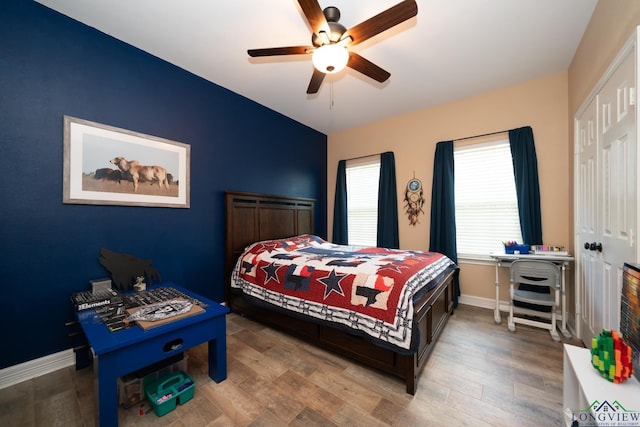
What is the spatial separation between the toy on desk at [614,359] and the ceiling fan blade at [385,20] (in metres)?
1.84

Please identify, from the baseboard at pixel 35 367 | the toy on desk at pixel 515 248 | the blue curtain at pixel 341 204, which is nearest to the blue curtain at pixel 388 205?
the blue curtain at pixel 341 204

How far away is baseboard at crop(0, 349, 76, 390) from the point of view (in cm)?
175

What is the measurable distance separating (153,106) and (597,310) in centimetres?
438

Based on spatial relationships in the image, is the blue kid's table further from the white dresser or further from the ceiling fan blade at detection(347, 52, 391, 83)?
the ceiling fan blade at detection(347, 52, 391, 83)

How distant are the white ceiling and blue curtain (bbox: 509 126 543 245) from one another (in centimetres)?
74

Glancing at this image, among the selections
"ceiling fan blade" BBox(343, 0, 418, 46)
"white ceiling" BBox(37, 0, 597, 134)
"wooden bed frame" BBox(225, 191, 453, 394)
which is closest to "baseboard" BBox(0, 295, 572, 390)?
"wooden bed frame" BBox(225, 191, 453, 394)

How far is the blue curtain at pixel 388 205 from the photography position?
154 inches

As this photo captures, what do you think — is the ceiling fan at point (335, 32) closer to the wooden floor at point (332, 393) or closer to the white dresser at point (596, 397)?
the white dresser at point (596, 397)

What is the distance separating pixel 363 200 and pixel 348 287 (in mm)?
2698

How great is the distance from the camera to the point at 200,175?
2879 millimetres

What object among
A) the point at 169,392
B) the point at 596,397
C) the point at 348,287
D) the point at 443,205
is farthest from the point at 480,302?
the point at 169,392

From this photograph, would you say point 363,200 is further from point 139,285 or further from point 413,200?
point 139,285

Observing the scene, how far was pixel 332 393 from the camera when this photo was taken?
5.44ft

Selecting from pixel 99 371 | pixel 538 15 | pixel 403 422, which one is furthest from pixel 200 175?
pixel 538 15
